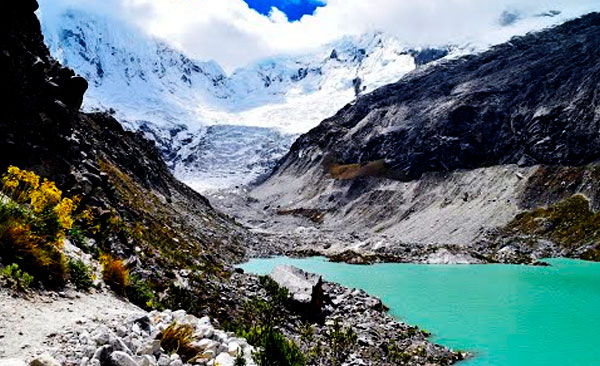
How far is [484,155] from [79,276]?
153713 millimetres

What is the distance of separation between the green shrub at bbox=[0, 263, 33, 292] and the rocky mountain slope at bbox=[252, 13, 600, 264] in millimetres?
94860

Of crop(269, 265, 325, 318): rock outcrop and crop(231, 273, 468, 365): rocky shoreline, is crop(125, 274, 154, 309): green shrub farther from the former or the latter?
crop(269, 265, 325, 318): rock outcrop

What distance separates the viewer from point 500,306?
44344mm

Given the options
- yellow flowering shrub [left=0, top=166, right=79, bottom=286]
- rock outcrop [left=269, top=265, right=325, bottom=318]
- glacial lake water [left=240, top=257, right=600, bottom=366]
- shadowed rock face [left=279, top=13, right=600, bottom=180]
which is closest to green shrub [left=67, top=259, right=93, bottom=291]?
yellow flowering shrub [left=0, top=166, right=79, bottom=286]

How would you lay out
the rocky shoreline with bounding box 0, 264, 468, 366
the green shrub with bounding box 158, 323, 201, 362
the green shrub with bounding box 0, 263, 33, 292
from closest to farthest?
the rocky shoreline with bounding box 0, 264, 468, 366 < the green shrub with bounding box 158, 323, 201, 362 < the green shrub with bounding box 0, 263, 33, 292

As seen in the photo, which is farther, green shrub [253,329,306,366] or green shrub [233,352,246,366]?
green shrub [253,329,306,366]

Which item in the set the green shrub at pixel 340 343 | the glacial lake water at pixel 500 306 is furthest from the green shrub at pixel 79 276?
the glacial lake water at pixel 500 306

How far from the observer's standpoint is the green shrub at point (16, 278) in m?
11.7

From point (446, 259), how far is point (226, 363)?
80.4m

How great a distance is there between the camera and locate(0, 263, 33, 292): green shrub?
11.7 meters

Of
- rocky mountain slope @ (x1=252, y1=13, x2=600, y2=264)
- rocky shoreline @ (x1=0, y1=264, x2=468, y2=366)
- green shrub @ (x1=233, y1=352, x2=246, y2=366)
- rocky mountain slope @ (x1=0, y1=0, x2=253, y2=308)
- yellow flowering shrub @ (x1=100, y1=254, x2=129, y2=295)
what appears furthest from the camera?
rocky mountain slope @ (x1=252, y1=13, x2=600, y2=264)

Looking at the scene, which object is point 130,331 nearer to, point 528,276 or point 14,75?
point 14,75

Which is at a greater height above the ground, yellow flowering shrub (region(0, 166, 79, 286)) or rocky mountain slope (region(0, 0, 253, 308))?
rocky mountain slope (region(0, 0, 253, 308))

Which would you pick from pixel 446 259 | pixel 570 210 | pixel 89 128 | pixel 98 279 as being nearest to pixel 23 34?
pixel 98 279
